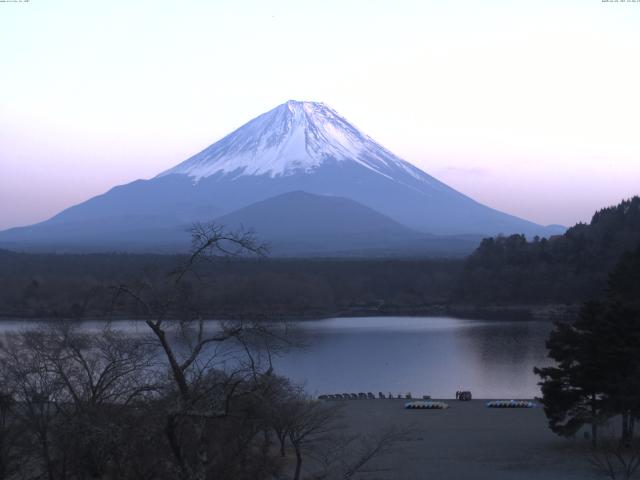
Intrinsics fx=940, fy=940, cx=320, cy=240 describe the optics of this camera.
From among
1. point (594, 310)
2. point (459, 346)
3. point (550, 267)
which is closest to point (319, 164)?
point (550, 267)

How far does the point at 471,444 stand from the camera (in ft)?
34.6

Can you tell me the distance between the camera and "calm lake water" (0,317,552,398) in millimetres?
15953

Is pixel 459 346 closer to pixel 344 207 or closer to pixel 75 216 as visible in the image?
pixel 344 207

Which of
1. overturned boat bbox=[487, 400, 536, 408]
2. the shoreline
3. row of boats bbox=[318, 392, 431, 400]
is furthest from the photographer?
the shoreline

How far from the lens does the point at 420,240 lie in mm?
87562

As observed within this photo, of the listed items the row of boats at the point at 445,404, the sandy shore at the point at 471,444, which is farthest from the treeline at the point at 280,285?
the sandy shore at the point at 471,444

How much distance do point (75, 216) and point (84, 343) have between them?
365ft

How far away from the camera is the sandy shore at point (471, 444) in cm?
889

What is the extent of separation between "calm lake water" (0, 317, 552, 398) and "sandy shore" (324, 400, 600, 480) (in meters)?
1.65

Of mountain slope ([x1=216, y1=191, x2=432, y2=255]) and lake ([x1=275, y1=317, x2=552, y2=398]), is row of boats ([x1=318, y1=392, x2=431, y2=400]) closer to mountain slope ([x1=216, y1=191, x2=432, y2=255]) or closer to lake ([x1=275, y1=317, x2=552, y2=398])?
lake ([x1=275, y1=317, x2=552, y2=398])

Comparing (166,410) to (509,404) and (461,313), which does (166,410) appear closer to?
(509,404)

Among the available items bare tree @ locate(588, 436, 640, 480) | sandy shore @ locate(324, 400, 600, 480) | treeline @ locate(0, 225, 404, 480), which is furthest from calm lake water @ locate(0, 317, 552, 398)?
treeline @ locate(0, 225, 404, 480)

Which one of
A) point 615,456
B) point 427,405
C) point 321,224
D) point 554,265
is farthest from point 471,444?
point 321,224

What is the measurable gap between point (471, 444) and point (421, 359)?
8.90m
